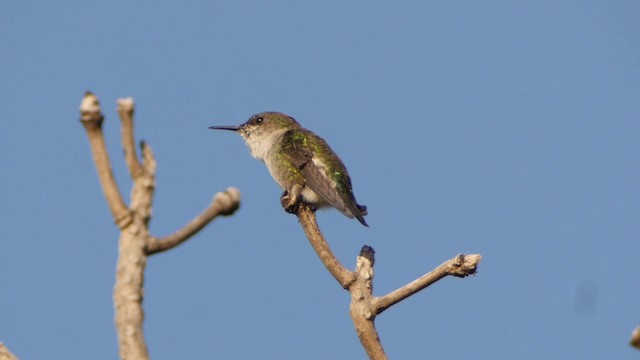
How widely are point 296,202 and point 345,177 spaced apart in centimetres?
153

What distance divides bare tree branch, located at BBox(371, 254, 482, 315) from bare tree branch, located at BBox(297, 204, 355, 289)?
37 centimetres

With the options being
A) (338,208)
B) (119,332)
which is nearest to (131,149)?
(119,332)

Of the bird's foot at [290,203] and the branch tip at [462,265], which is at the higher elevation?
the bird's foot at [290,203]

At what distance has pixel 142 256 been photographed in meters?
2.58

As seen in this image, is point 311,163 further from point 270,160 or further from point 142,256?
point 142,256

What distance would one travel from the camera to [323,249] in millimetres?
5434

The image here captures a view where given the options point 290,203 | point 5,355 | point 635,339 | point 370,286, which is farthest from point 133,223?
point 290,203

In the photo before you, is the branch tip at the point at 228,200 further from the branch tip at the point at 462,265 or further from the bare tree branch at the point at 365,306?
the branch tip at the point at 462,265

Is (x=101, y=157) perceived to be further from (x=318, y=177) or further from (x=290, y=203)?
(x=318, y=177)

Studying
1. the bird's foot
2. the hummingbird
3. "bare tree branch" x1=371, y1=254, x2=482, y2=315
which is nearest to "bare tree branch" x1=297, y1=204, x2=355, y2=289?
"bare tree branch" x1=371, y1=254, x2=482, y2=315

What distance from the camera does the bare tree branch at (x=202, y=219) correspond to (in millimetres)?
2525

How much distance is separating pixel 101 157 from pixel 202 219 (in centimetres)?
31

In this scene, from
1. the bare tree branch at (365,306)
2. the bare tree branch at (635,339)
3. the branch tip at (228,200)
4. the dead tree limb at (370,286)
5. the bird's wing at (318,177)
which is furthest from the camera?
the bird's wing at (318,177)

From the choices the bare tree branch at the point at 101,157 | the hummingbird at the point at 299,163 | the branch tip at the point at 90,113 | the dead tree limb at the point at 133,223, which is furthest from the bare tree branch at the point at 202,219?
the hummingbird at the point at 299,163
